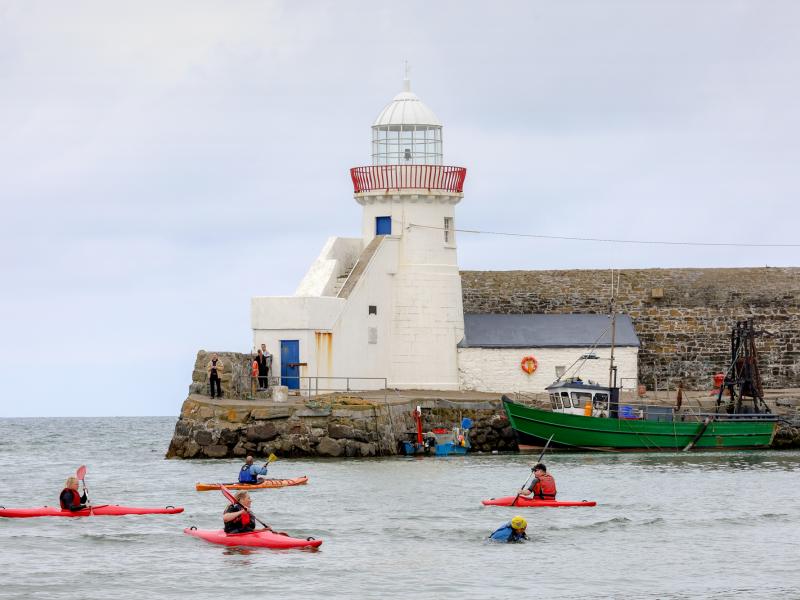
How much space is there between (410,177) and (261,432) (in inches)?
445

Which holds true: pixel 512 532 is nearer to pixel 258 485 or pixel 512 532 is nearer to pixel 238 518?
pixel 238 518

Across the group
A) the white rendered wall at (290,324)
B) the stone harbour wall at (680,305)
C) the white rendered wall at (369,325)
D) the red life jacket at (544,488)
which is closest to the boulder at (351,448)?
the white rendered wall at (290,324)

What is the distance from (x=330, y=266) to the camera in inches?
2025

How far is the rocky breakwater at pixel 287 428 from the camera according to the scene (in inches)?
1728

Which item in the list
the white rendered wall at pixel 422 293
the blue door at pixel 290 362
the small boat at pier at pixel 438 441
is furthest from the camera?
the white rendered wall at pixel 422 293

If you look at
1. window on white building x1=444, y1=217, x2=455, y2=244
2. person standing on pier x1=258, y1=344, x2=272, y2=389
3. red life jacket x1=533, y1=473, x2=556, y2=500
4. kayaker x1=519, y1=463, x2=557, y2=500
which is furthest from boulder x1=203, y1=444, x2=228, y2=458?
red life jacket x1=533, y1=473, x2=556, y2=500

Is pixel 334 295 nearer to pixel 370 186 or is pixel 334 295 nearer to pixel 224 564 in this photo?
pixel 370 186

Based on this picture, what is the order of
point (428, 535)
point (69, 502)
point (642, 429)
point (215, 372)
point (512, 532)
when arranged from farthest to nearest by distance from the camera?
point (642, 429), point (215, 372), point (69, 502), point (428, 535), point (512, 532)

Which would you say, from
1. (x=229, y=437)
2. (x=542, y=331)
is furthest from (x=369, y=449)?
(x=542, y=331)

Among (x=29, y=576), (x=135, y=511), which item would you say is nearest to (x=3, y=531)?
(x=135, y=511)

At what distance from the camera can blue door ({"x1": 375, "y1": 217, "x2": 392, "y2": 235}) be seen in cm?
5219

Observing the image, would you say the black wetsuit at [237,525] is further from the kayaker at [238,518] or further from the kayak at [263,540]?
the kayak at [263,540]

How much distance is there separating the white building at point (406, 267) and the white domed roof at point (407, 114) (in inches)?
1.2

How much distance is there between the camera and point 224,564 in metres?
28.5
